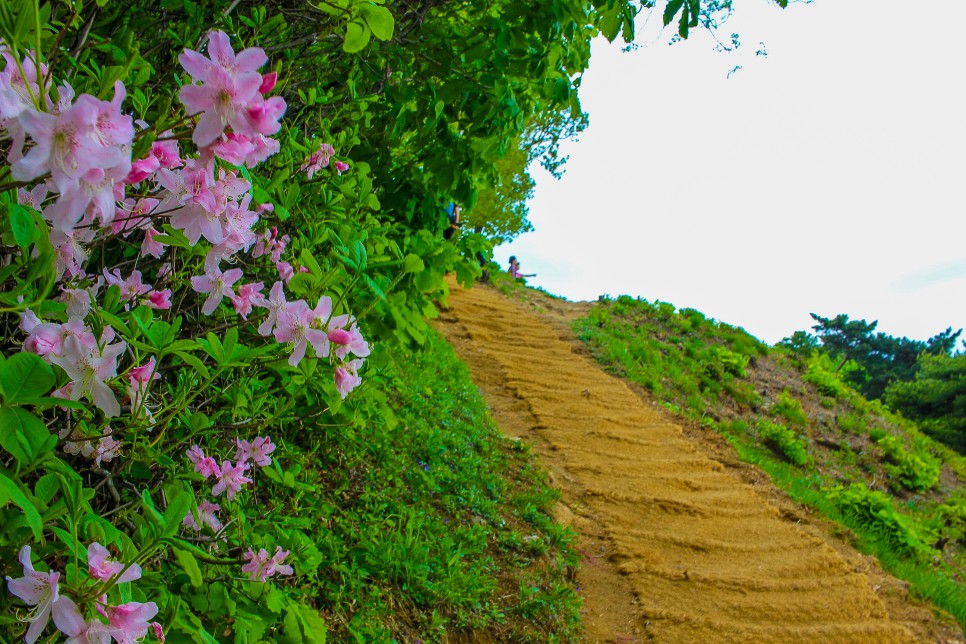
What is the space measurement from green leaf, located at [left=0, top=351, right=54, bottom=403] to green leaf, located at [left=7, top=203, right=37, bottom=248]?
126 millimetres

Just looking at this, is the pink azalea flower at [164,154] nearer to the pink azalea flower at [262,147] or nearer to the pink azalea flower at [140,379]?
the pink azalea flower at [262,147]

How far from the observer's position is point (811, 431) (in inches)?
308

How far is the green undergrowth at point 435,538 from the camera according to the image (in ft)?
9.17

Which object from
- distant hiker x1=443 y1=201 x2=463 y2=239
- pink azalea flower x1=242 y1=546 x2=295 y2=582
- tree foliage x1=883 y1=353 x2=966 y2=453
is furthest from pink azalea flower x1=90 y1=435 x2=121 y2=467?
tree foliage x1=883 y1=353 x2=966 y2=453

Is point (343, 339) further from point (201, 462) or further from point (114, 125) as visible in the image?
point (201, 462)

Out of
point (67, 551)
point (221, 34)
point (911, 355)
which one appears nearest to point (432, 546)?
point (67, 551)

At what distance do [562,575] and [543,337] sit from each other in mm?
5282

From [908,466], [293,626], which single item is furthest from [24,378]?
[908,466]

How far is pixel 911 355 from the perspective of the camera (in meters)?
22.1

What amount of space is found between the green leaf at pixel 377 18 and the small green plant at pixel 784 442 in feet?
22.2

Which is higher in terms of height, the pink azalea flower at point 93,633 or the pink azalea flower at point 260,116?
the pink azalea flower at point 260,116

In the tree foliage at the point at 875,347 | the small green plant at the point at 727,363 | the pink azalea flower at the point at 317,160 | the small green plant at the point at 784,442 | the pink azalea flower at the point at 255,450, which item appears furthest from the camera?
the tree foliage at the point at 875,347

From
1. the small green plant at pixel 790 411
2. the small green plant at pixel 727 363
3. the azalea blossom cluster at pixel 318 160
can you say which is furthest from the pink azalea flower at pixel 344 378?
the small green plant at pixel 727 363

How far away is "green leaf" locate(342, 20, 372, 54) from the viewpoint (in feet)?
4.23
